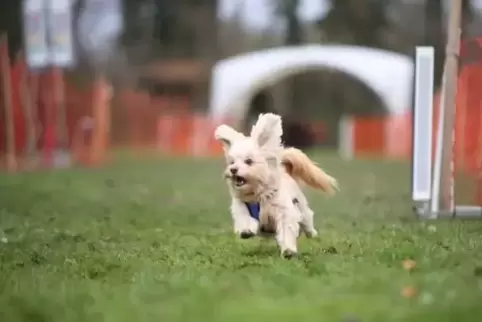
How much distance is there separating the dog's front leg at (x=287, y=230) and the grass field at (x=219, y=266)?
29mm

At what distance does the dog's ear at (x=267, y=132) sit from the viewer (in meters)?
1.59

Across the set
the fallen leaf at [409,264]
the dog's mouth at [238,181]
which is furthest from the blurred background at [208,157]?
the dog's mouth at [238,181]

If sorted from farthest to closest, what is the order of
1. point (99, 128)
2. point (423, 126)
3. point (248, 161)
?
point (99, 128) < point (423, 126) < point (248, 161)

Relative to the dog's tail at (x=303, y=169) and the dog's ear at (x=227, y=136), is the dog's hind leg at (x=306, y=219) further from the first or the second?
the dog's ear at (x=227, y=136)

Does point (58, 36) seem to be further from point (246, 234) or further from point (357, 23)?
point (357, 23)

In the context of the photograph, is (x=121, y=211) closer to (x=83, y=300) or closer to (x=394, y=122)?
(x=83, y=300)

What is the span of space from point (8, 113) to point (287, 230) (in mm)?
3042

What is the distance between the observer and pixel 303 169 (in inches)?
69.7

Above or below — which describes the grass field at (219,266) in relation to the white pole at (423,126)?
below

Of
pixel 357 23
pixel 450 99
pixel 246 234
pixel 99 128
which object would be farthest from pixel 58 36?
pixel 357 23

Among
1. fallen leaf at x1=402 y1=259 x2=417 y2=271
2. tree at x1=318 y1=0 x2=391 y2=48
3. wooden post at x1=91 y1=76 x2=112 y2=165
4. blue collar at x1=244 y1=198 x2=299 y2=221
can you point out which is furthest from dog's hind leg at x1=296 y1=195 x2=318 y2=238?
tree at x1=318 y1=0 x2=391 y2=48

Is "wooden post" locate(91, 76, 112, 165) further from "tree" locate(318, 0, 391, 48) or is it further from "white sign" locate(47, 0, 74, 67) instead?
"tree" locate(318, 0, 391, 48)

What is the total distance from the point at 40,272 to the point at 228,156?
1.28 feet

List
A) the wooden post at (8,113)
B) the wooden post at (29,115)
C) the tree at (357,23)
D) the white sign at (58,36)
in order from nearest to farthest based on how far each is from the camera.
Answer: the white sign at (58,36) < the wooden post at (8,113) < the wooden post at (29,115) < the tree at (357,23)
